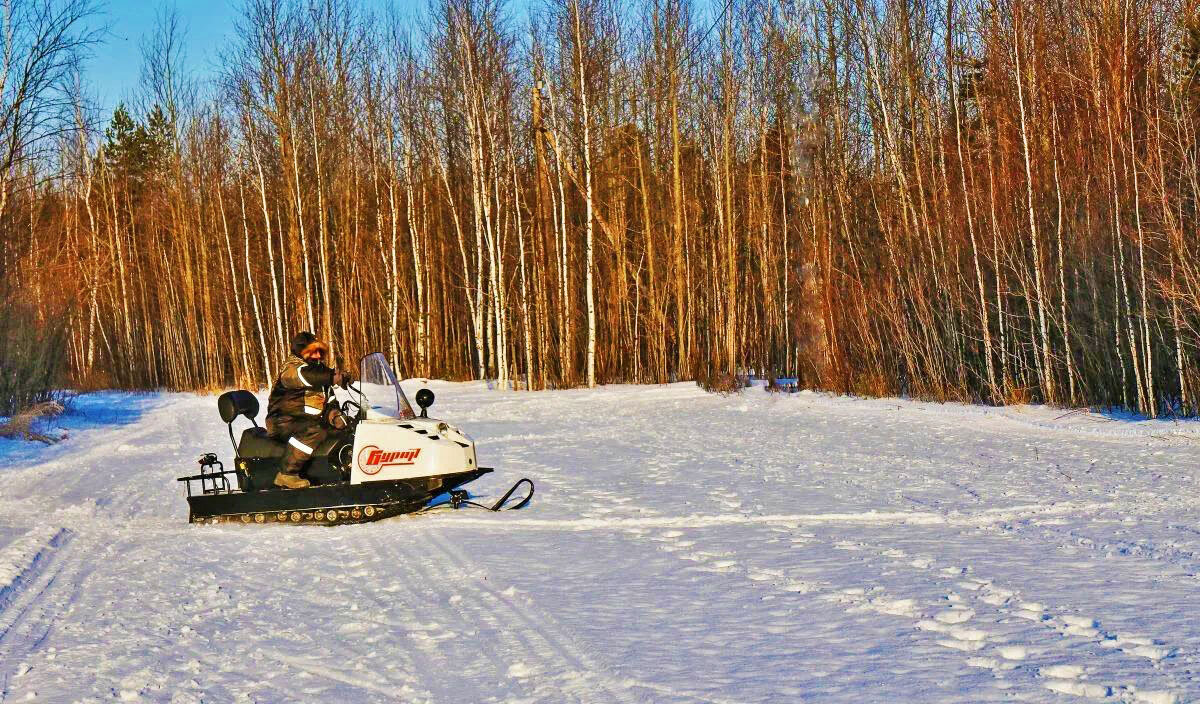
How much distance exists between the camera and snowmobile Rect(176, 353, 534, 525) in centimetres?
858

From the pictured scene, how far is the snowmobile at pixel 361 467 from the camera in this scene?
858cm

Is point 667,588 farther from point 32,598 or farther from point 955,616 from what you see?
point 32,598

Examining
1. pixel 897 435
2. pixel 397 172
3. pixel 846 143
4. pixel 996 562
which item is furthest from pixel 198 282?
pixel 996 562

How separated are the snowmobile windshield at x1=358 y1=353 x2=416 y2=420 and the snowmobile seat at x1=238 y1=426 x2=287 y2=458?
875mm

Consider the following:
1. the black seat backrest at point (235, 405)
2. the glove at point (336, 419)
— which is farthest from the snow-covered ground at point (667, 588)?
the black seat backrest at point (235, 405)

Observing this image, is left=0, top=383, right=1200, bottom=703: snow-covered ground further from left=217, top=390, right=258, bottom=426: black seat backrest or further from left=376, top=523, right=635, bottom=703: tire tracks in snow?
left=217, top=390, right=258, bottom=426: black seat backrest

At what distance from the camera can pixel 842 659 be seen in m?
4.52

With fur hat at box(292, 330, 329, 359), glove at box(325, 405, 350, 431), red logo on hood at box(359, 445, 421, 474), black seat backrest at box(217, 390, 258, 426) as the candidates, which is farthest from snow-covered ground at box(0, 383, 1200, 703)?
fur hat at box(292, 330, 329, 359)

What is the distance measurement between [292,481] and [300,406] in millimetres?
654

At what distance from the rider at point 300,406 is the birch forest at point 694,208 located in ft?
32.2

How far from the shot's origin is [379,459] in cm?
859

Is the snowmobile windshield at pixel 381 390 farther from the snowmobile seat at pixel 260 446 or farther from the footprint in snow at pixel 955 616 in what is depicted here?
the footprint in snow at pixel 955 616

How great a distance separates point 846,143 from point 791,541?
17.4 metres

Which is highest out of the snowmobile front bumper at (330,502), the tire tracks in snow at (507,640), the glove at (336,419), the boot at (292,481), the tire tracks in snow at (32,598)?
the glove at (336,419)
